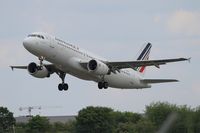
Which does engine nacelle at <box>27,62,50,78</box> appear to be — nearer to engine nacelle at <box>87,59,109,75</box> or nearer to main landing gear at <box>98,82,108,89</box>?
engine nacelle at <box>87,59,109,75</box>

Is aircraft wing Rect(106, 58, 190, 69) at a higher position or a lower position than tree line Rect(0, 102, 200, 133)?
higher

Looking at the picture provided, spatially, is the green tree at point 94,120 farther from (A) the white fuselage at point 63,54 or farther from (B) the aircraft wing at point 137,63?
(A) the white fuselage at point 63,54

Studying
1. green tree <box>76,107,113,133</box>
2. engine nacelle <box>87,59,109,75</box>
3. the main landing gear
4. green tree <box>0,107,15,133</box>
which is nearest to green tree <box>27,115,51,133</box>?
green tree <box>76,107,113,133</box>

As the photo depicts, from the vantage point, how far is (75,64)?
40.5m

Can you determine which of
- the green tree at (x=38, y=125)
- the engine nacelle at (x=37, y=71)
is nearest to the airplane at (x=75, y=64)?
the engine nacelle at (x=37, y=71)

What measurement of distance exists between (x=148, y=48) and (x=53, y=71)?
54.1ft

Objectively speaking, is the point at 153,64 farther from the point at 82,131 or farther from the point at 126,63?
the point at 82,131

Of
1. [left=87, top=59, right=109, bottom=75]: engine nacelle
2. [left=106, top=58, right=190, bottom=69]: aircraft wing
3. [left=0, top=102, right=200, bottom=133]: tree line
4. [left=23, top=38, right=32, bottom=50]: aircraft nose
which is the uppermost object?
[left=23, top=38, right=32, bottom=50]: aircraft nose

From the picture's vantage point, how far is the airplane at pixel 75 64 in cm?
3941

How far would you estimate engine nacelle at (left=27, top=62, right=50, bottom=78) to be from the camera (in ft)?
142

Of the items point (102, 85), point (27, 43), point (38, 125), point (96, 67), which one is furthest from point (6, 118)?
point (27, 43)

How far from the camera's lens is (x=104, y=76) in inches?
1763

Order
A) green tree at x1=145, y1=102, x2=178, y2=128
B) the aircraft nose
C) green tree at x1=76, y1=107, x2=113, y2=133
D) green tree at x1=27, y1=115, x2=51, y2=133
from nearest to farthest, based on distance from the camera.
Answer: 1. the aircraft nose
2. green tree at x1=145, y1=102, x2=178, y2=128
3. green tree at x1=76, y1=107, x2=113, y2=133
4. green tree at x1=27, y1=115, x2=51, y2=133

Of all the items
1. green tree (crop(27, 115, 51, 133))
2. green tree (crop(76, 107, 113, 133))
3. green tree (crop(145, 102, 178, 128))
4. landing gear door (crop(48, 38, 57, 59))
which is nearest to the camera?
landing gear door (crop(48, 38, 57, 59))
